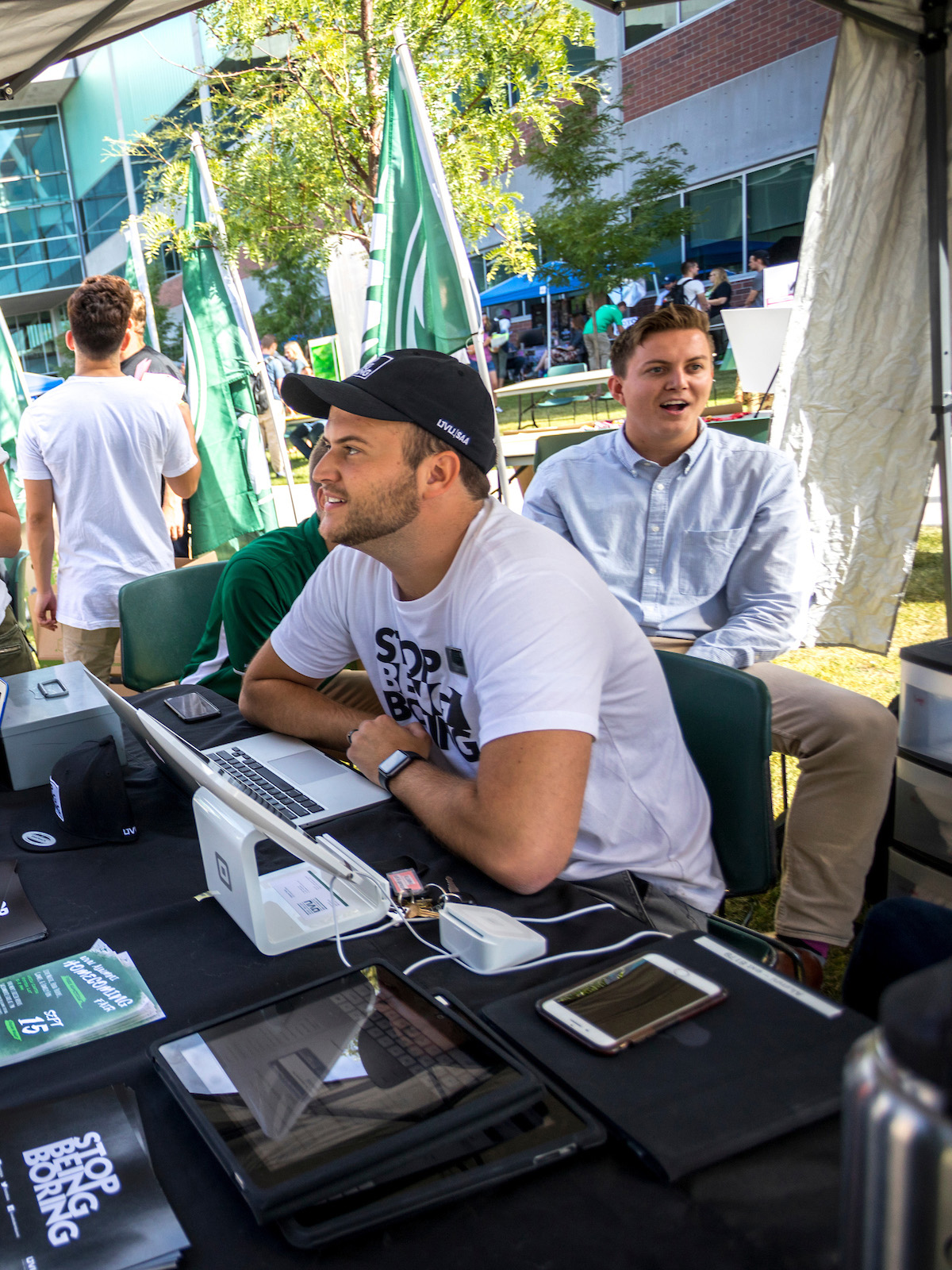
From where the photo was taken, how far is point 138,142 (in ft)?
24.7

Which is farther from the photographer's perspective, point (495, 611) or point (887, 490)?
point (887, 490)

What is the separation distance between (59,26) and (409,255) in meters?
1.37

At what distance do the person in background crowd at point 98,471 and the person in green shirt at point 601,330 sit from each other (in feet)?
30.3

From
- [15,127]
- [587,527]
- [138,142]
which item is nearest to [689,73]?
[138,142]

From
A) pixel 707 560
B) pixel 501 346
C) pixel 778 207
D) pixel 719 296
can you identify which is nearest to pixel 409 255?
pixel 707 560

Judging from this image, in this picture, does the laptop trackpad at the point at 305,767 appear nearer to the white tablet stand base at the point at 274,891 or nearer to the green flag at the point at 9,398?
the white tablet stand base at the point at 274,891

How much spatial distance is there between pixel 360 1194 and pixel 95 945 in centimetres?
60

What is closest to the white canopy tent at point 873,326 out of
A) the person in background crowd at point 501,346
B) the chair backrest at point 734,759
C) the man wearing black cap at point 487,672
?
the chair backrest at point 734,759

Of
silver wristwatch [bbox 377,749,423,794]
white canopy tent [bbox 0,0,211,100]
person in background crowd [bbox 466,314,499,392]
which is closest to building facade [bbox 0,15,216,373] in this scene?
person in background crowd [bbox 466,314,499,392]

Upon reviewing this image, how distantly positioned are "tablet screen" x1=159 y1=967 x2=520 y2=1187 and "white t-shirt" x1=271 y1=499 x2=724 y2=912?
501mm

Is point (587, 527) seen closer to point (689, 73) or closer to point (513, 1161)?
point (513, 1161)

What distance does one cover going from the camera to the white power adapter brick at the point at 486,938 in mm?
1123

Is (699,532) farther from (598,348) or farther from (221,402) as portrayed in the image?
(598,348)

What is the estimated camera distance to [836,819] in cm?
229
